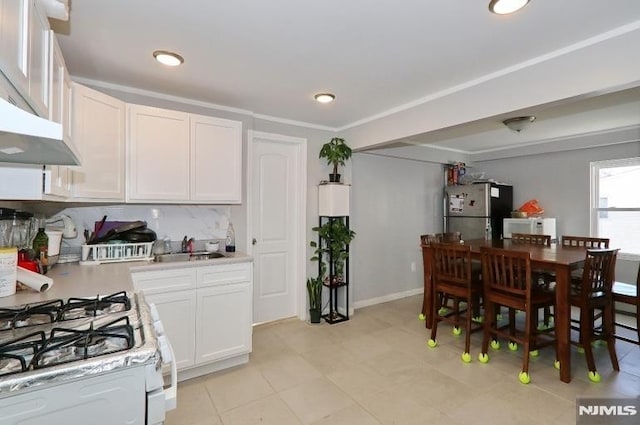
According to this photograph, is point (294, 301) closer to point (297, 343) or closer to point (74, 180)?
point (297, 343)

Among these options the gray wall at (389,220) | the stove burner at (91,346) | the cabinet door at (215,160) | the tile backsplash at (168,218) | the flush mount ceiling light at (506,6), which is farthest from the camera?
the gray wall at (389,220)

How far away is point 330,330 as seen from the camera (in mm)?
3445

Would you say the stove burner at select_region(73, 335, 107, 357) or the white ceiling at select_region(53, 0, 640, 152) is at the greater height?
the white ceiling at select_region(53, 0, 640, 152)

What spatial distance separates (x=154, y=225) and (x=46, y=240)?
2.60ft

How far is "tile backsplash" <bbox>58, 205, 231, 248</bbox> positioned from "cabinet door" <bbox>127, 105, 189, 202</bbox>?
35 cm

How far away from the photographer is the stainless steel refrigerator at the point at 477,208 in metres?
4.64

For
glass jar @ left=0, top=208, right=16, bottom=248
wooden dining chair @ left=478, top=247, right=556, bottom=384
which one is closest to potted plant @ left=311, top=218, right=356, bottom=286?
wooden dining chair @ left=478, top=247, right=556, bottom=384

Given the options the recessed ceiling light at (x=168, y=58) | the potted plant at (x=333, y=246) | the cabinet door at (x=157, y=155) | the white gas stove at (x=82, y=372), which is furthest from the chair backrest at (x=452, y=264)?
the recessed ceiling light at (x=168, y=58)

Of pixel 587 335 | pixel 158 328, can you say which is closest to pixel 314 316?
pixel 587 335

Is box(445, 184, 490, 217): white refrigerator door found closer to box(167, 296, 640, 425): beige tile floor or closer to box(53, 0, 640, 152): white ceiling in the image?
box(53, 0, 640, 152): white ceiling

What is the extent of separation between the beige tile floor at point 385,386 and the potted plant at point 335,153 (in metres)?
1.78

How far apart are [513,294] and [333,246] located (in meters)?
1.79

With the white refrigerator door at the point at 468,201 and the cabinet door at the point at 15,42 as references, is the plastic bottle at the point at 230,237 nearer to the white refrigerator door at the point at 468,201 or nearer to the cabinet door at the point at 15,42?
the cabinet door at the point at 15,42

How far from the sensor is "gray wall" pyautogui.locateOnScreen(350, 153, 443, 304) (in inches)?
167
